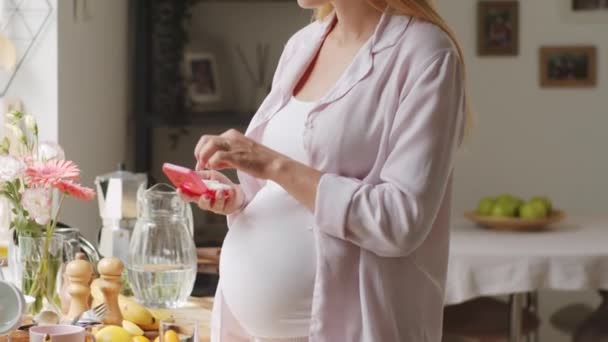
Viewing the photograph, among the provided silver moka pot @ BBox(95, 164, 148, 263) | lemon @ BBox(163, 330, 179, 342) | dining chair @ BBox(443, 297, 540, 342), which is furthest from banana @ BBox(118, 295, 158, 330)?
dining chair @ BBox(443, 297, 540, 342)

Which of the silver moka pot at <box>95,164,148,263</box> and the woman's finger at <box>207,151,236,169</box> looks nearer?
the woman's finger at <box>207,151,236,169</box>

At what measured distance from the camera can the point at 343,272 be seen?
1.51 meters

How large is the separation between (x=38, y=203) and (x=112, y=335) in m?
0.35

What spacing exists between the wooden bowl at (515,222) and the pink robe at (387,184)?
7.32 feet

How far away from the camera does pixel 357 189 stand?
1.45 metres

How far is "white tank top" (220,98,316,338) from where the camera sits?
158 centimetres

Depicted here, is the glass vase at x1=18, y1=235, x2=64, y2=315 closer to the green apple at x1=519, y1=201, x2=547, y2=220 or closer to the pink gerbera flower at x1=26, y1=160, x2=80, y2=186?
the pink gerbera flower at x1=26, y1=160, x2=80, y2=186

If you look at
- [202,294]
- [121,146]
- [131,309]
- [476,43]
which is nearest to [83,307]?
[131,309]

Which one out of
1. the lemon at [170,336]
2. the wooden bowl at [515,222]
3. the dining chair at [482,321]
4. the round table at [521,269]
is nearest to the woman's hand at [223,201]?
the lemon at [170,336]

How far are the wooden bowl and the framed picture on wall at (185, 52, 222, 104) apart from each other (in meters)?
1.15

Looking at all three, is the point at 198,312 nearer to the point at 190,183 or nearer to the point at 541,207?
the point at 190,183

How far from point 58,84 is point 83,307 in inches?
39.2

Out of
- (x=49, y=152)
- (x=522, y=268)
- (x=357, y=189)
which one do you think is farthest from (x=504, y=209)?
(x=357, y=189)

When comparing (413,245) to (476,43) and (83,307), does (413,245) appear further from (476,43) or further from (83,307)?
(476,43)
